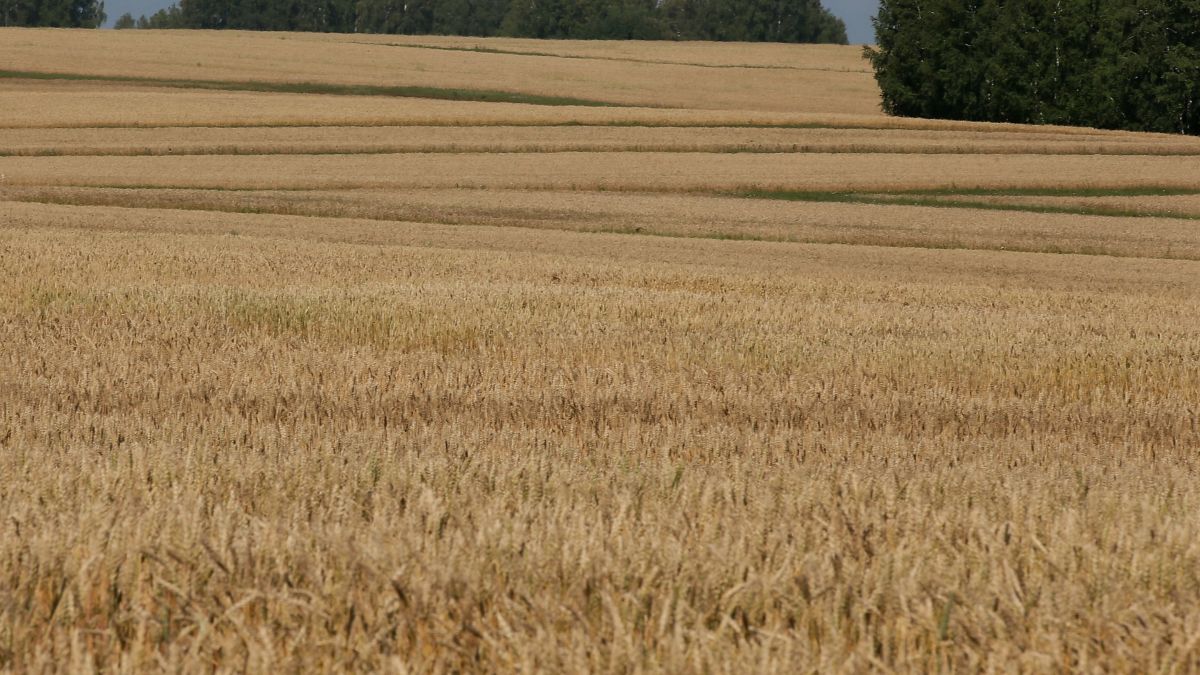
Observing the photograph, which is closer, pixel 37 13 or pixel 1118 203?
pixel 1118 203

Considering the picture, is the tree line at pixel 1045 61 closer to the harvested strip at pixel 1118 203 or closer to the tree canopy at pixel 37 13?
the harvested strip at pixel 1118 203

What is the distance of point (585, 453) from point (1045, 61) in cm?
7835

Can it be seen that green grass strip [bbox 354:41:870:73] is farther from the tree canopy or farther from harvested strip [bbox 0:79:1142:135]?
the tree canopy

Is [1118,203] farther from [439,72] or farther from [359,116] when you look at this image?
[439,72]

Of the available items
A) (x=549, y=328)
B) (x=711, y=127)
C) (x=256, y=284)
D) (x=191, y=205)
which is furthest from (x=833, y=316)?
(x=711, y=127)

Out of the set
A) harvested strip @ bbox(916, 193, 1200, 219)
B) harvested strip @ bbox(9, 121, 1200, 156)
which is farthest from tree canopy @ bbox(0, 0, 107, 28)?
harvested strip @ bbox(916, 193, 1200, 219)

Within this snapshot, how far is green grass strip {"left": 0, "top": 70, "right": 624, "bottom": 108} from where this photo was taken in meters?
79.2

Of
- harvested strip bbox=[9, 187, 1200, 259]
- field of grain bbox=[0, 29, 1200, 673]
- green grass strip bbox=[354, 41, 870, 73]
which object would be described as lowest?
harvested strip bbox=[9, 187, 1200, 259]

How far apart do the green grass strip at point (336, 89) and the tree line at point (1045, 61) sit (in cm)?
1747

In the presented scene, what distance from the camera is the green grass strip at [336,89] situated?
79.2 metres

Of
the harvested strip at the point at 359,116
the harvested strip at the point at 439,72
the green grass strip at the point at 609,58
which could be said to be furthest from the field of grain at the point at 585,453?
the green grass strip at the point at 609,58

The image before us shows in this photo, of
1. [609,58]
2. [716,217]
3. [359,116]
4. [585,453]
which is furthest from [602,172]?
[609,58]

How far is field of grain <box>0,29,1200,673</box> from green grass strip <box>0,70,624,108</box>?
49706 mm

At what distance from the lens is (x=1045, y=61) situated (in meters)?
79.2
